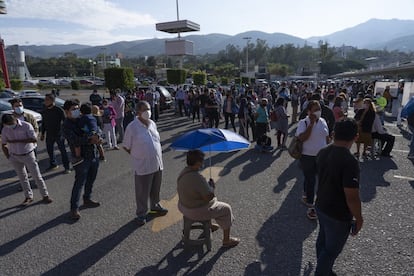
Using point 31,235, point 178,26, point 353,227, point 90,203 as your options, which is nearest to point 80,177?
point 90,203

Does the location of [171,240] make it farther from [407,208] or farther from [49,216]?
[407,208]

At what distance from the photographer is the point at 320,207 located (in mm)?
3004

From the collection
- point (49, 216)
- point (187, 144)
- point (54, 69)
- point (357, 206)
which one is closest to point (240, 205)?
point (187, 144)

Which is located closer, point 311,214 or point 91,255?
point 91,255

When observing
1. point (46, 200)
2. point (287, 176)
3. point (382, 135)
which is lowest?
point (287, 176)

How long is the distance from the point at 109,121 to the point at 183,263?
7010mm

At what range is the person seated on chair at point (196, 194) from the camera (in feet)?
11.9

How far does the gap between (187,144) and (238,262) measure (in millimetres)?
1660

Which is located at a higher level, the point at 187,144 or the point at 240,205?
the point at 187,144

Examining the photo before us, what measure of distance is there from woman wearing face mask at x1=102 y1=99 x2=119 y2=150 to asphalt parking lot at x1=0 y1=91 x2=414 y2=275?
2914 mm

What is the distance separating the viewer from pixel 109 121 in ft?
32.1

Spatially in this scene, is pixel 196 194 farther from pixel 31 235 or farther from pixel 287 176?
pixel 287 176

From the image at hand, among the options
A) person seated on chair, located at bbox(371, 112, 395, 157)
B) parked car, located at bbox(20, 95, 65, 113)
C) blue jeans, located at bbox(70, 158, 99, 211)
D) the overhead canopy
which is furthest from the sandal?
the overhead canopy

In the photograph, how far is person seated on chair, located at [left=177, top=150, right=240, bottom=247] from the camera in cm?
364
